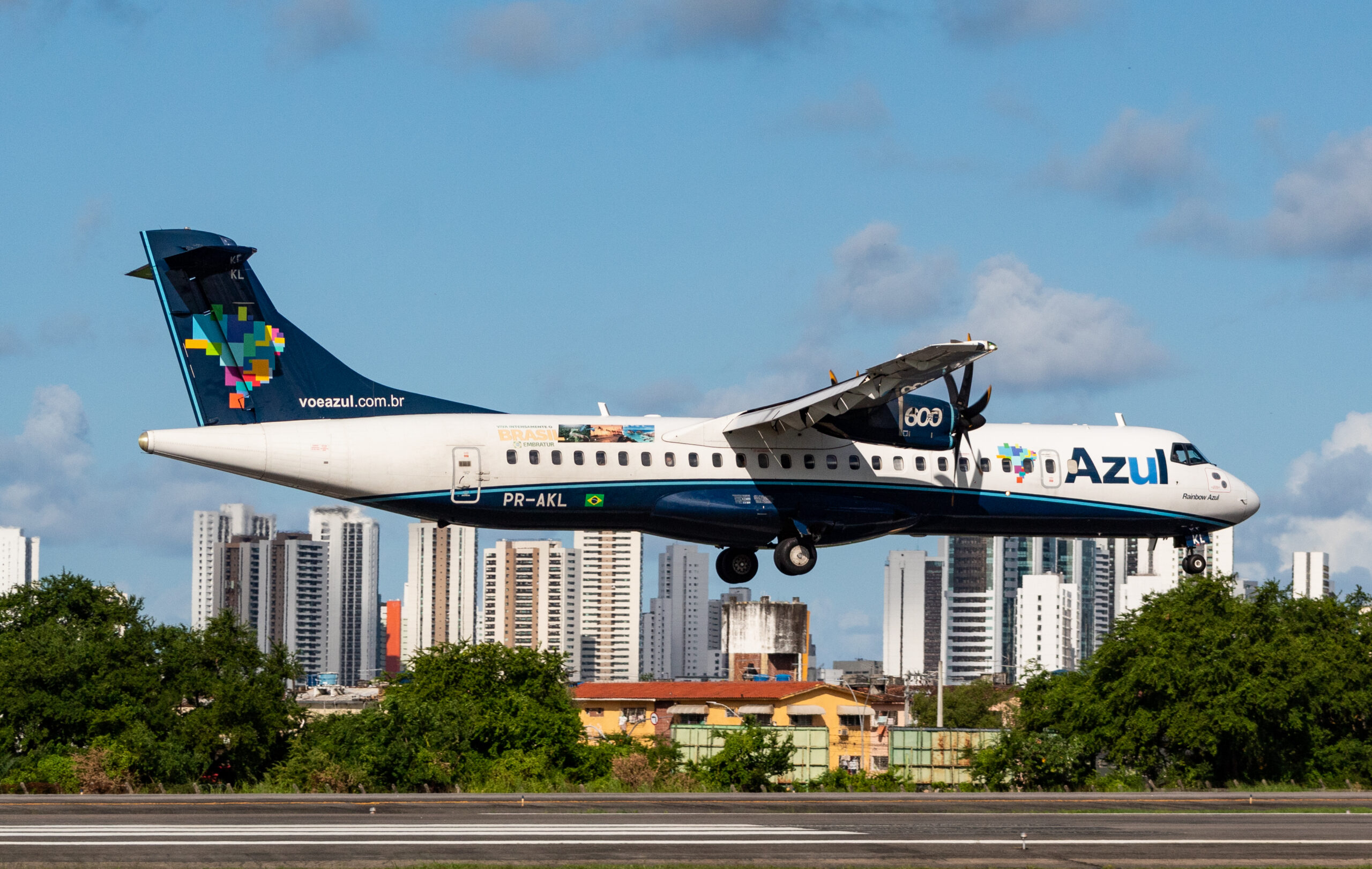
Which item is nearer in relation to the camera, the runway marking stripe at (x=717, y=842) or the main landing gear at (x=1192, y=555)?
the runway marking stripe at (x=717, y=842)

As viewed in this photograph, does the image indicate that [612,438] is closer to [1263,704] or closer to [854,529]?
[854,529]

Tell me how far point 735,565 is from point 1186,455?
37.5 feet

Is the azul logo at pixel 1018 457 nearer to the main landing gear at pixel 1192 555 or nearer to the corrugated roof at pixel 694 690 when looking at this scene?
the main landing gear at pixel 1192 555

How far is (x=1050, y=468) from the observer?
39312 mm

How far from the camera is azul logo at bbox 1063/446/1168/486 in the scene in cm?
3953

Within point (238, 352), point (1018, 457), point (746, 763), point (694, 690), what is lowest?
point (694, 690)

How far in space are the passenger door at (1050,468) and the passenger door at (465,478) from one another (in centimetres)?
1329

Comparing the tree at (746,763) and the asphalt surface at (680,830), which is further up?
the asphalt surface at (680,830)

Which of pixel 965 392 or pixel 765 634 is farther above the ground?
pixel 965 392

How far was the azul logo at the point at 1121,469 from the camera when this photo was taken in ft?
130

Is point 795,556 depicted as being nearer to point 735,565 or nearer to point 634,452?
point 735,565

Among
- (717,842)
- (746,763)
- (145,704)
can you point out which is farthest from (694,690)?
(717,842)

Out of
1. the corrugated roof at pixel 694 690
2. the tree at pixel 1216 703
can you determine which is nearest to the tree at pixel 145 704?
the tree at pixel 1216 703

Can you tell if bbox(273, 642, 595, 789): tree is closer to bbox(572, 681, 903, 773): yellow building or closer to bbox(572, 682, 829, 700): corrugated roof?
bbox(572, 681, 903, 773): yellow building
